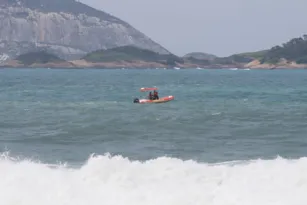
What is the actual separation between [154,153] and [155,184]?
9521 mm

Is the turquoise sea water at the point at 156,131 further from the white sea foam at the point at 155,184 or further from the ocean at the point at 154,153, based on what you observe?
the white sea foam at the point at 155,184

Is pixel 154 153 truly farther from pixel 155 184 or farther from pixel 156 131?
pixel 155 184

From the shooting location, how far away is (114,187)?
873 inches

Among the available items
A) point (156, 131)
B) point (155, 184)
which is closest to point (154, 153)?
point (156, 131)

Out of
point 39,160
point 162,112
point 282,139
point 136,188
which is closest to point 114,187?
point 136,188

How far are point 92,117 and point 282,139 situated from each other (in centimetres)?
1621

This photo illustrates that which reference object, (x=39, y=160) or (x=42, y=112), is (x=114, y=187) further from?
(x=42, y=112)

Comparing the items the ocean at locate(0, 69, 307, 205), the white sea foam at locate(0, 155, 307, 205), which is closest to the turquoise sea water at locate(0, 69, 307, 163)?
the ocean at locate(0, 69, 307, 205)

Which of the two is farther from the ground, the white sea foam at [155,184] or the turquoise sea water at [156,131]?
the white sea foam at [155,184]

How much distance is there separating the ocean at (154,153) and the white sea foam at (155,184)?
0.03 metres

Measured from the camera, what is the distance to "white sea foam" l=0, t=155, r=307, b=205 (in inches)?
822

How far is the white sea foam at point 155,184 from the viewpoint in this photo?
20.9 metres

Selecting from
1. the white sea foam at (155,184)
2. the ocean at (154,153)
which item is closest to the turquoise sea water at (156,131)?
the ocean at (154,153)

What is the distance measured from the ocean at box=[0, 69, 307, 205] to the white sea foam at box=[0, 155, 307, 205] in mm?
34
